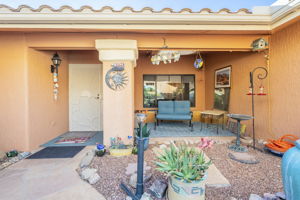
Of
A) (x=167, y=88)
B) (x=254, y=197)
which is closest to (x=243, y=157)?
(x=254, y=197)

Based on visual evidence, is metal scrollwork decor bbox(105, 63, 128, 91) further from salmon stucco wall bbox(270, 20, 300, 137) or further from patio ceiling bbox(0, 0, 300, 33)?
salmon stucco wall bbox(270, 20, 300, 137)

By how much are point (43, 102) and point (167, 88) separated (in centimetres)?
418

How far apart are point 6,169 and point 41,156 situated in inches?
19.8

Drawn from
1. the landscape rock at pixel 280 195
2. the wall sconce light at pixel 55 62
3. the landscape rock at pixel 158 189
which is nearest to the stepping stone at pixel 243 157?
the landscape rock at pixel 280 195

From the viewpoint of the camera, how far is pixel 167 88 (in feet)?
18.4

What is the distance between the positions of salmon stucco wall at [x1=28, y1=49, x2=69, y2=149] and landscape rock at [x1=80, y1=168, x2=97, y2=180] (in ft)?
6.15

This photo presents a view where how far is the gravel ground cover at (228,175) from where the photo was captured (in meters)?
1.62

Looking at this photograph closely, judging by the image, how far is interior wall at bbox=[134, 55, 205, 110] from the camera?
5492 millimetres

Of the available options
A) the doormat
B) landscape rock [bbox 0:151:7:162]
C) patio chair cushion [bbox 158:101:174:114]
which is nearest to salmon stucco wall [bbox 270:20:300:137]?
patio chair cushion [bbox 158:101:174:114]

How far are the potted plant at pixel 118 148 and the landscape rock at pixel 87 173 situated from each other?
0.56 meters

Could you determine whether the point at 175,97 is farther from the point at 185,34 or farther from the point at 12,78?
the point at 12,78

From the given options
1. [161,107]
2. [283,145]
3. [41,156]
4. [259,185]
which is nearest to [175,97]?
[161,107]

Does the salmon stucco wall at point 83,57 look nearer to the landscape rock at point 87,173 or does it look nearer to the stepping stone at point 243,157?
the landscape rock at point 87,173

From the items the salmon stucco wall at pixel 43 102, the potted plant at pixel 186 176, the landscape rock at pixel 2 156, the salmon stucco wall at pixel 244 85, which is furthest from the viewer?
the salmon stucco wall at pixel 244 85
